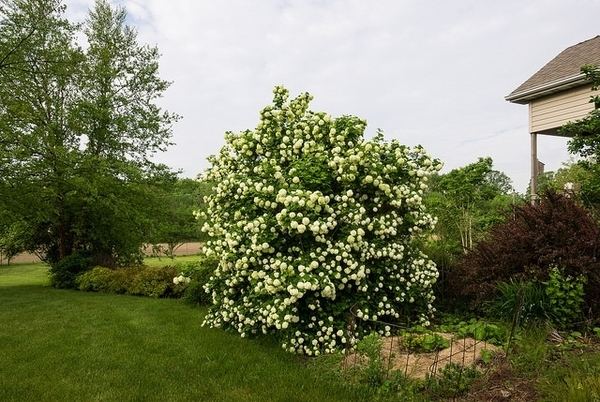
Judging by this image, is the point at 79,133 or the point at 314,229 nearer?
the point at 314,229

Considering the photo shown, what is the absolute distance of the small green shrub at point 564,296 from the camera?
543cm

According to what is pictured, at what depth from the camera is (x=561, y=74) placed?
37.8ft

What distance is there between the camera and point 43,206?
12.4 metres

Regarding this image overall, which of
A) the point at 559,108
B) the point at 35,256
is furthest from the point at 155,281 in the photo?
Answer: the point at 35,256

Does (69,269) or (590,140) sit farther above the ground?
(590,140)

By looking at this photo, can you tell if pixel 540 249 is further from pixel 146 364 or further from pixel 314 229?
pixel 146 364

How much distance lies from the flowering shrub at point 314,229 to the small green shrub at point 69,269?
9.04 m

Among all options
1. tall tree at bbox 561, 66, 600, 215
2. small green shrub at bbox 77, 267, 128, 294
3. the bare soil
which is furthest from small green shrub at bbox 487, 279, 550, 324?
small green shrub at bbox 77, 267, 128, 294

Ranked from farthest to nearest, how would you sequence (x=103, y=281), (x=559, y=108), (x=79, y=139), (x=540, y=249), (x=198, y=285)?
1. (x=79, y=139)
2. (x=103, y=281)
3. (x=559, y=108)
4. (x=198, y=285)
5. (x=540, y=249)

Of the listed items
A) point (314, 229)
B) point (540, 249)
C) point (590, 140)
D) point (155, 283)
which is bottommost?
point (155, 283)

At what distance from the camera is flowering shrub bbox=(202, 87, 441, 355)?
5.60m

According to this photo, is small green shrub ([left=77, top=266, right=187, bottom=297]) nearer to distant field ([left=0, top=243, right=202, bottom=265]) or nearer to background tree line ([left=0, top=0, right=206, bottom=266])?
background tree line ([left=0, top=0, right=206, bottom=266])

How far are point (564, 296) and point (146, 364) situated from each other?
490 centimetres

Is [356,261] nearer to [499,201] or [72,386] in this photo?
[72,386]
